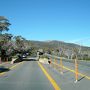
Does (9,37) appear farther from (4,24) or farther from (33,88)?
(33,88)

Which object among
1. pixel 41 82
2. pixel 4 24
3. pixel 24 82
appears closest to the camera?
pixel 24 82

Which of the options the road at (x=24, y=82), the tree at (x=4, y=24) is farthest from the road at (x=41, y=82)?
the tree at (x=4, y=24)

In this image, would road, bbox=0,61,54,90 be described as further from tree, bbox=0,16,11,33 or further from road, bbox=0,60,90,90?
tree, bbox=0,16,11,33

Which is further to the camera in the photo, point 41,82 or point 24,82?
point 41,82

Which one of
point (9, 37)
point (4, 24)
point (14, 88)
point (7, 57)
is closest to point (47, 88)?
point (14, 88)

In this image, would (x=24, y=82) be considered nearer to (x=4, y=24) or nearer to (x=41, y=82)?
(x=41, y=82)

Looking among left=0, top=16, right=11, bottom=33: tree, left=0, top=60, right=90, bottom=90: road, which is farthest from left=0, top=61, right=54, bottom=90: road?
left=0, top=16, right=11, bottom=33: tree

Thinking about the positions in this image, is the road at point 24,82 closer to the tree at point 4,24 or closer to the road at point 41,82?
the road at point 41,82

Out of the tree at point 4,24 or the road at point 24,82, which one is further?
the tree at point 4,24

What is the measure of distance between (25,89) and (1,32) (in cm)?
7372

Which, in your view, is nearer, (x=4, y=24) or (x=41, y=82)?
(x=41, y=82)

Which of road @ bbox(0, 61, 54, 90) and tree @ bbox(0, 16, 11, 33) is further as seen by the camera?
tree @ bbox(0, 16, 11, 33)

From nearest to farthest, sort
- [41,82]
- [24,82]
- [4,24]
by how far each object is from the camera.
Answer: [24,82]
[41,82]
[4,24]

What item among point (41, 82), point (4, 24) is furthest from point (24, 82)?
point (4, 24)
